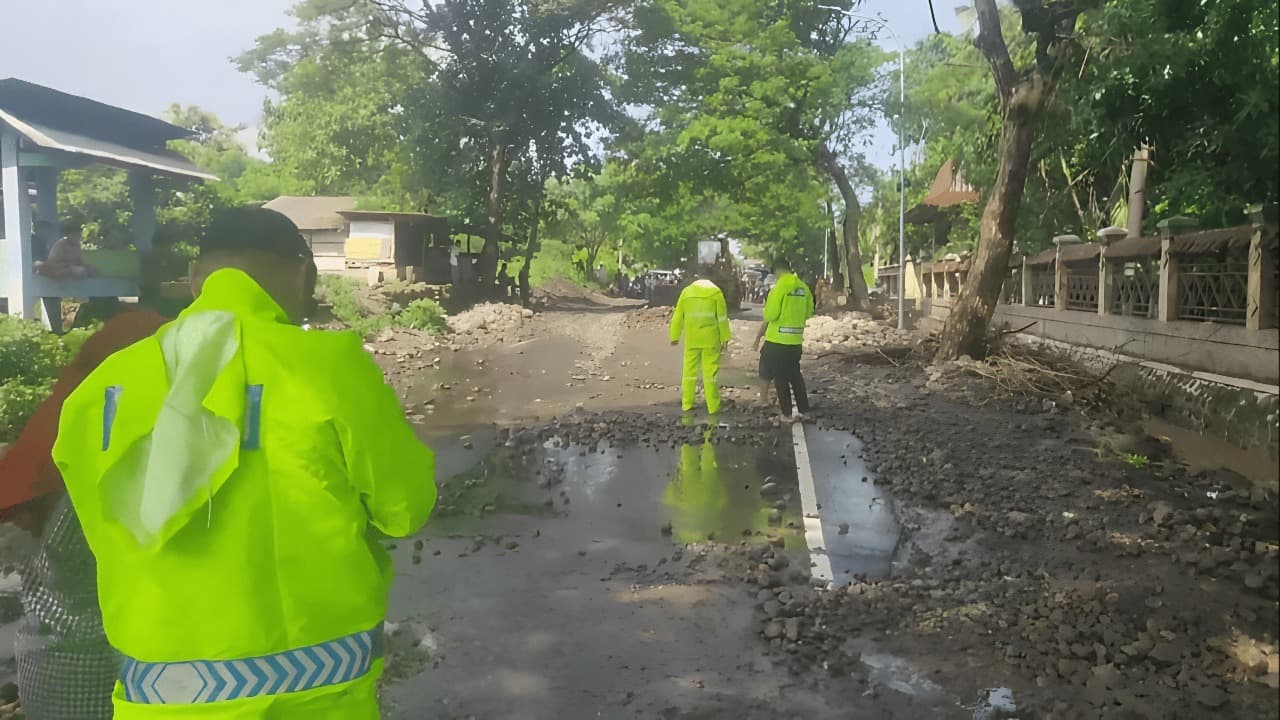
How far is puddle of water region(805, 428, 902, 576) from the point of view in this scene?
11.2 ft

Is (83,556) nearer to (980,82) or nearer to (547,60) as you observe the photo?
(547,60)

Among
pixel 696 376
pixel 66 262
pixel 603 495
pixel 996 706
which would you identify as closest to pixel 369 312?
pixel 66 262

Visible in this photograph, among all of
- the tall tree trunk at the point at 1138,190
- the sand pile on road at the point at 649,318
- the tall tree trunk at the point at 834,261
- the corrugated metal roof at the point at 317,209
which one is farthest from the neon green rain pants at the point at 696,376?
the tall tree trunk at the point at 1138,190

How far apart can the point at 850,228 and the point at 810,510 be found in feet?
3.81

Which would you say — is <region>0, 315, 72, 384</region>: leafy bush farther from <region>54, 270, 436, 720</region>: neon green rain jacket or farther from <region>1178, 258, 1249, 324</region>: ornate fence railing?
<region>1178, 258, 1249, 324</region>: ornate fence railing

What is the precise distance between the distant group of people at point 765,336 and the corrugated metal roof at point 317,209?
4.62 ft

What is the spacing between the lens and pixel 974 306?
3.15 metres

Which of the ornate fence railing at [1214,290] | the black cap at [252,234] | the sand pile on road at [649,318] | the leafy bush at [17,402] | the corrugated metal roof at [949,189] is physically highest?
the corrugated metal roof at [949,189]

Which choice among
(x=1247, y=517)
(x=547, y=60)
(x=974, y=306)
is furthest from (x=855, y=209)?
(x=1247, y=517)

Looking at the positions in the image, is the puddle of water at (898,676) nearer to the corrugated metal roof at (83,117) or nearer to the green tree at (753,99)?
the green tree at (753,99)

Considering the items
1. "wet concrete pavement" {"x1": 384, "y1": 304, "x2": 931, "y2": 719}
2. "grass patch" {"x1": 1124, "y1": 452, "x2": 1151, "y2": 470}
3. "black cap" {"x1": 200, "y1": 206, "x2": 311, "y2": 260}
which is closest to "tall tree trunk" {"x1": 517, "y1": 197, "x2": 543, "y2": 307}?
"wet concrete pavement" {"x1": 384, "y1": 304, "x2": 931, "y2": 719}

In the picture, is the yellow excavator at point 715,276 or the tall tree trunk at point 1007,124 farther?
the yellow excavator at point 715,276

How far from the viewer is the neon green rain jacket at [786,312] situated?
4.29 meters

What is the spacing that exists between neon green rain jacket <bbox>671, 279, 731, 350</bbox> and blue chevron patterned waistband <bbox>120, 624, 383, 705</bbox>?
8.97 ft
